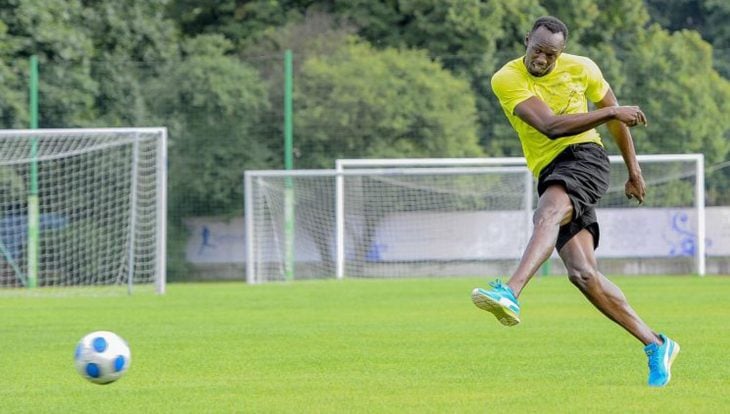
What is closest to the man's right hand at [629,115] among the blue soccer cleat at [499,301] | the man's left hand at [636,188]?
the man's left hand at [636,188]

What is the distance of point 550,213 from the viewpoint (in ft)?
25.1

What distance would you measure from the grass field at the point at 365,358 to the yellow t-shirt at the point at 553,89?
4.42 feet

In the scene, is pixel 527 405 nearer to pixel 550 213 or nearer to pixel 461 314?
pixel 550 213

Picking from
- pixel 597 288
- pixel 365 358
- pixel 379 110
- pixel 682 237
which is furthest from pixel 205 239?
pixel 597 288

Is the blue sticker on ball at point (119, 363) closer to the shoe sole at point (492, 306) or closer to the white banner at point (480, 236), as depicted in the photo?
the shoe sole at point (492, 306)

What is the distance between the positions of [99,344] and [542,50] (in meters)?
2.90

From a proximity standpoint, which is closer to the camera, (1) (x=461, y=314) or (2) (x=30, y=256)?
(1) (x=461, y=314)

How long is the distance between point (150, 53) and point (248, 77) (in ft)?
10.9

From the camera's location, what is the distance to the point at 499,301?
7.11 metres

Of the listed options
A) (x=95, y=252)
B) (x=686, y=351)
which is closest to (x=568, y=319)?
(x=686, y=351)

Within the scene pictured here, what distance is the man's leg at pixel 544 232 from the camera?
7.43 m

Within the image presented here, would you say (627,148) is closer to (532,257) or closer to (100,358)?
(532,257)

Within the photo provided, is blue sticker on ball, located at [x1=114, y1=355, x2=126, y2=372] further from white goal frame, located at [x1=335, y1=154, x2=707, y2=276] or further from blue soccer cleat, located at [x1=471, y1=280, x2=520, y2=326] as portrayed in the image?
white goal frame, located at [x1=335, y1=154, x2=707, y2=276]

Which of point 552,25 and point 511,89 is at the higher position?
point 552,25
